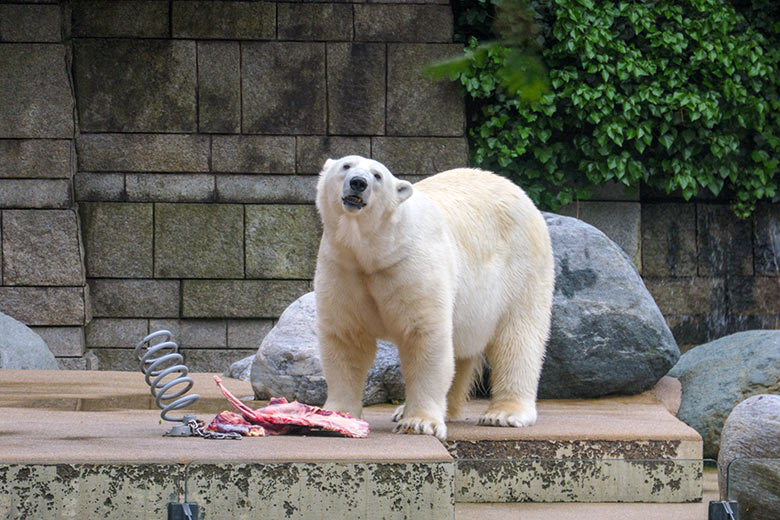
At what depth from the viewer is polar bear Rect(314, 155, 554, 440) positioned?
12.7 ft

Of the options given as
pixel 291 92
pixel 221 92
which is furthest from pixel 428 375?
pixel 221 92

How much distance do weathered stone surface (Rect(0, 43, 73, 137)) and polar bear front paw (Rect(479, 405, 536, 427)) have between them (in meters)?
4.52

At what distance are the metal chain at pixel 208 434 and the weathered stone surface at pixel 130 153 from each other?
437cm

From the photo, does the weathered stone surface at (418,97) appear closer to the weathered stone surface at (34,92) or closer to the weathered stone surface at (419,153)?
the weathered stone surface at (419,153)

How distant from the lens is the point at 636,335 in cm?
589

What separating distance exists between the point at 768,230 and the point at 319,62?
13.1 ft

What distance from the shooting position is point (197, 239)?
772 centimetres

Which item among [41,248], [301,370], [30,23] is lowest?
[301,370]

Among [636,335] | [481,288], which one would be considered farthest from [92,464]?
[636,335]

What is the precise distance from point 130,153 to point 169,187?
1.29 ft

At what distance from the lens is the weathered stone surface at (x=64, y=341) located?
759cm

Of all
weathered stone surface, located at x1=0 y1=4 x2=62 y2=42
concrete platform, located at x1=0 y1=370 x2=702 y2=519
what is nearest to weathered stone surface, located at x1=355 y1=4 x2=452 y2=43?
weathered stone surface, located at x1=0 y1=4 x2=62 y2=42

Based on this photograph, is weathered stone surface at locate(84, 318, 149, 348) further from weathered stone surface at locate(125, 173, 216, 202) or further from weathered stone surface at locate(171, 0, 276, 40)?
weathered stone surface at locate(171, 0, 276, 40)

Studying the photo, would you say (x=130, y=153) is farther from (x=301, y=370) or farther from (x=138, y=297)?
(x=301, y=370)
